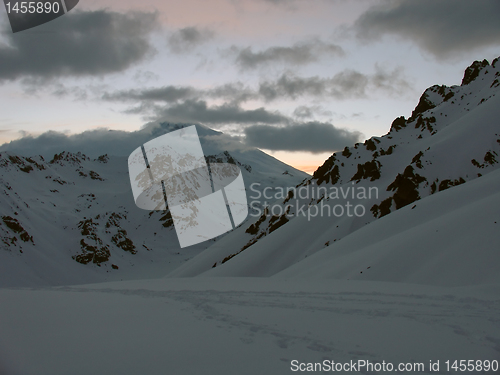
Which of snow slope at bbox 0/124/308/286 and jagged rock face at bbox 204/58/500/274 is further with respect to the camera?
snow slope at bbox 0/124/308/286

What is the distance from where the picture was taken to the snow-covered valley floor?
21.7ft

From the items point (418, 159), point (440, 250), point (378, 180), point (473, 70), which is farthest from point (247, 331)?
point (473, 70)

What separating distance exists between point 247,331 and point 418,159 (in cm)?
5096

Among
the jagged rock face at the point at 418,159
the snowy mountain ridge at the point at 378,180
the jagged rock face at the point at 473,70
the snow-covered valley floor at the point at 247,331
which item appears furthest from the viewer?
the jagged rock face at the point at 473,70

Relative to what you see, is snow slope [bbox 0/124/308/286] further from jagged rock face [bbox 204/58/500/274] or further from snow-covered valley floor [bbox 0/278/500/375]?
snow-covered valley floor [bbox 0/278/500/375]

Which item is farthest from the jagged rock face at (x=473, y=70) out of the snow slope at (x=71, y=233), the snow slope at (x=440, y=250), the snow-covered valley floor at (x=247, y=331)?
the snow slope at (x=71, y=233)

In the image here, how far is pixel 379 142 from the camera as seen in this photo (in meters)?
81.6

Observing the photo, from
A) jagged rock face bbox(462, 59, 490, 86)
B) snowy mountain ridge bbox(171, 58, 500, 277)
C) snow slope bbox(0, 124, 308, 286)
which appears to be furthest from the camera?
jagged rock face bbox(462, 59, 490, 86)

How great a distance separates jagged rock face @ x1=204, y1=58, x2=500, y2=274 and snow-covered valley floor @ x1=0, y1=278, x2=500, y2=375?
2332 centimetres

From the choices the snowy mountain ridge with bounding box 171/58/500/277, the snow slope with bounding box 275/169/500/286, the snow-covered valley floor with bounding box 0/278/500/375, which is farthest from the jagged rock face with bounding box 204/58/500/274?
the snow-covered valley floor with bounding box 0/278/500/375

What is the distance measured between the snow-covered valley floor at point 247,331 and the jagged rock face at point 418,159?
76.5 ft

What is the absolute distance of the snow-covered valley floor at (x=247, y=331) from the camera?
260 inches

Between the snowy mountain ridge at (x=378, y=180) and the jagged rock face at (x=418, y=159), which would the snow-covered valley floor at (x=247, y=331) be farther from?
the jagged rock face at (x=418, y=159)

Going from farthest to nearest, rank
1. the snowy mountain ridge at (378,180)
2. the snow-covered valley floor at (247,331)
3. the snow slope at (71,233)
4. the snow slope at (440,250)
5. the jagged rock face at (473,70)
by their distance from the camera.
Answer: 1. the jagged rock face at (473,70)
2. the snow slope at (71,233)
3. the snowy mountain ridge at (378,180)
4. the snow slope at (440,250)
5. the snow-covered valley floor at (247,331)
